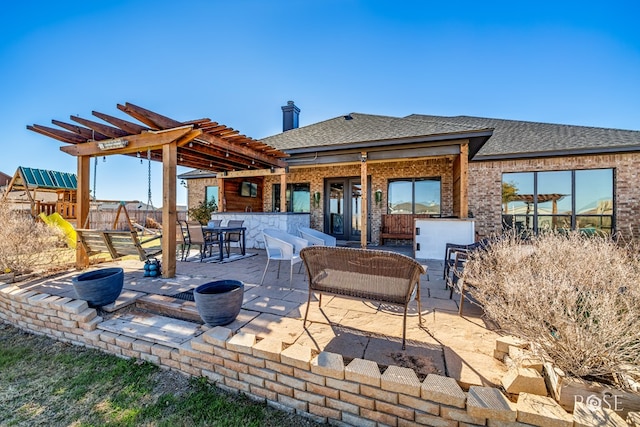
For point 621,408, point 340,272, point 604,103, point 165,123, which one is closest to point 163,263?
point 165,123

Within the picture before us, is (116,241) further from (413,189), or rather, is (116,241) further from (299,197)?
(413,189)

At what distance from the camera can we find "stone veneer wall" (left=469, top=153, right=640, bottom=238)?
6.95 meters

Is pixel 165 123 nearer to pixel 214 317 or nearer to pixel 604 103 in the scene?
pixel 214 317

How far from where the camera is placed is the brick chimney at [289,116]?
12469 millimetres

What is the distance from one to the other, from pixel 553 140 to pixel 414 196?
4338mm

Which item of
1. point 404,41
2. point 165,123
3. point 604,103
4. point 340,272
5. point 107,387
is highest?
point 404,41

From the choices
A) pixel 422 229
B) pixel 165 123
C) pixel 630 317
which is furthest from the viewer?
pixel 422 229

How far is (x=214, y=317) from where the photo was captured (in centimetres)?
251

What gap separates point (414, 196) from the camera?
8922 millimetres

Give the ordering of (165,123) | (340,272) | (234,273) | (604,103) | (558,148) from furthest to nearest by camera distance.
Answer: (604,103), (558,148), (234,273), (165,123), (340,272)

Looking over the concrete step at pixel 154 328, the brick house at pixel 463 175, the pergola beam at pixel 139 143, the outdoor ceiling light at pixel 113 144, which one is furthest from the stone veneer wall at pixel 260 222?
the concrete step at pixel 154 328

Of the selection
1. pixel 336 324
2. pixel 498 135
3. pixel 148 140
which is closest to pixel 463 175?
pixel 336 324

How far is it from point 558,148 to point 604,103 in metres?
5.56

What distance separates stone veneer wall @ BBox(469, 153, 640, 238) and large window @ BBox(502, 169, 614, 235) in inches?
6.4
